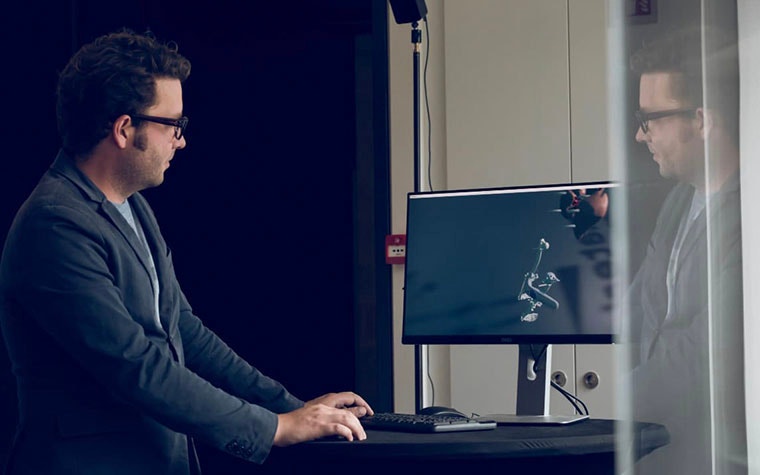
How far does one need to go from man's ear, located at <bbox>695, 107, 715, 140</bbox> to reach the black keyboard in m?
0.87

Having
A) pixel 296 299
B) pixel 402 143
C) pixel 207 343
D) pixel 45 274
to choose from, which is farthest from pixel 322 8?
pixel 45 274

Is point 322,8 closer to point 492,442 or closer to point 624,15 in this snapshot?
point 492,442

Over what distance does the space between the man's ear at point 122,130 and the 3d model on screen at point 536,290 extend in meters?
0.87

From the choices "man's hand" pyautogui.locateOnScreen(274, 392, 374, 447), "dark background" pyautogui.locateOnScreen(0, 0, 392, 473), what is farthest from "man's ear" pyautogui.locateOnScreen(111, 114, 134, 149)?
"dark background" pyautogui.locateOnScreen(0, 0, 392, 473)

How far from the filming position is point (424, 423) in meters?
1.82

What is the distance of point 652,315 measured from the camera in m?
1.12

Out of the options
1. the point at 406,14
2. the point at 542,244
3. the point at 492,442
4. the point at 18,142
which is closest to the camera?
the point at 492,442

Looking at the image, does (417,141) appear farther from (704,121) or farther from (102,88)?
(704,121)

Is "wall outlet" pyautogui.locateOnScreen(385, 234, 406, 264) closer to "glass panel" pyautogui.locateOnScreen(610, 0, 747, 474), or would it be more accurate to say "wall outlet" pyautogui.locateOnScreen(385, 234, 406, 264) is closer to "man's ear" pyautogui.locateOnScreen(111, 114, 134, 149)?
"man's ear" pyautogui.locateOnScreen(111, 114, 134, 149)

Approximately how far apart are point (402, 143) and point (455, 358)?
2.46ft

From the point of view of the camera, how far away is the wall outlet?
3373mm

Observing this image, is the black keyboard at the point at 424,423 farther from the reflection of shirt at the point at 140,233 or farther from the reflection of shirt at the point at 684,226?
the reflection of shirt at the point at 684,226

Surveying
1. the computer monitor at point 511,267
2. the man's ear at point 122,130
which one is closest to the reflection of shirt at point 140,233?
the man's ear at point 122,130

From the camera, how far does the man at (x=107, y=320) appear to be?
1695 mm
